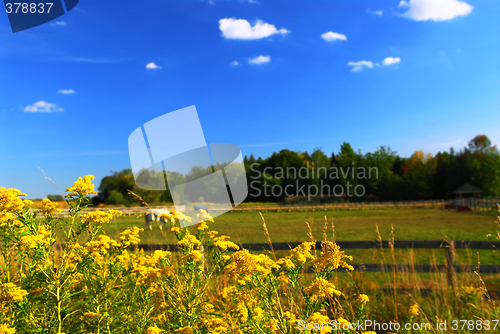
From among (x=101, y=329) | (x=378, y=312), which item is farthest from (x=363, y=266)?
(x=101, y=329)

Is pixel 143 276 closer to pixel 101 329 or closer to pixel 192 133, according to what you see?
pixel 101 329

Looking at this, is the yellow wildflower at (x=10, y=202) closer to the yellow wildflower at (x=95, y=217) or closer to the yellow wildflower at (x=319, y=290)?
the yellow wildflower at (x=95, y=217)

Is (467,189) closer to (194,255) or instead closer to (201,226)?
(201,226)

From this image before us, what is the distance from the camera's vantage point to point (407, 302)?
3.98 m

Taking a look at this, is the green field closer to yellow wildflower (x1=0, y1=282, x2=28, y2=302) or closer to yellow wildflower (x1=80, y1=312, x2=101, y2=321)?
yellow wildflower (x1=80, y1=312, x2=101, y2=321)

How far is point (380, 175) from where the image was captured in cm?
5447

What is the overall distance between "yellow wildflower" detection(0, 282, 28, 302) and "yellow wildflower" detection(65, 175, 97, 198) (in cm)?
59

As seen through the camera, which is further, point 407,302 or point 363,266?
point 363,266

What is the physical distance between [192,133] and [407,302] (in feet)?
13.2

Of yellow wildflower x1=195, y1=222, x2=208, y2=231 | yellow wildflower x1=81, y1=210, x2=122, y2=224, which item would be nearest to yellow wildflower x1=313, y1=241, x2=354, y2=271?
yellow wildflower x1=195, y1=222, x2=208, y2=231

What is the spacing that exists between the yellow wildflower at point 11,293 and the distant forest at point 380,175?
4163 cm

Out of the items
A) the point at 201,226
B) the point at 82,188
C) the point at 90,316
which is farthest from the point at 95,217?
the point at 201,226

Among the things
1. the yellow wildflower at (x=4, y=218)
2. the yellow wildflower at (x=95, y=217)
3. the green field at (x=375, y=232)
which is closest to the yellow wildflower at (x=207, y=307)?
the yellow wildflower at (x=95, y=217)

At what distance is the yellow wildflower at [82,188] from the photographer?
6.46ft
